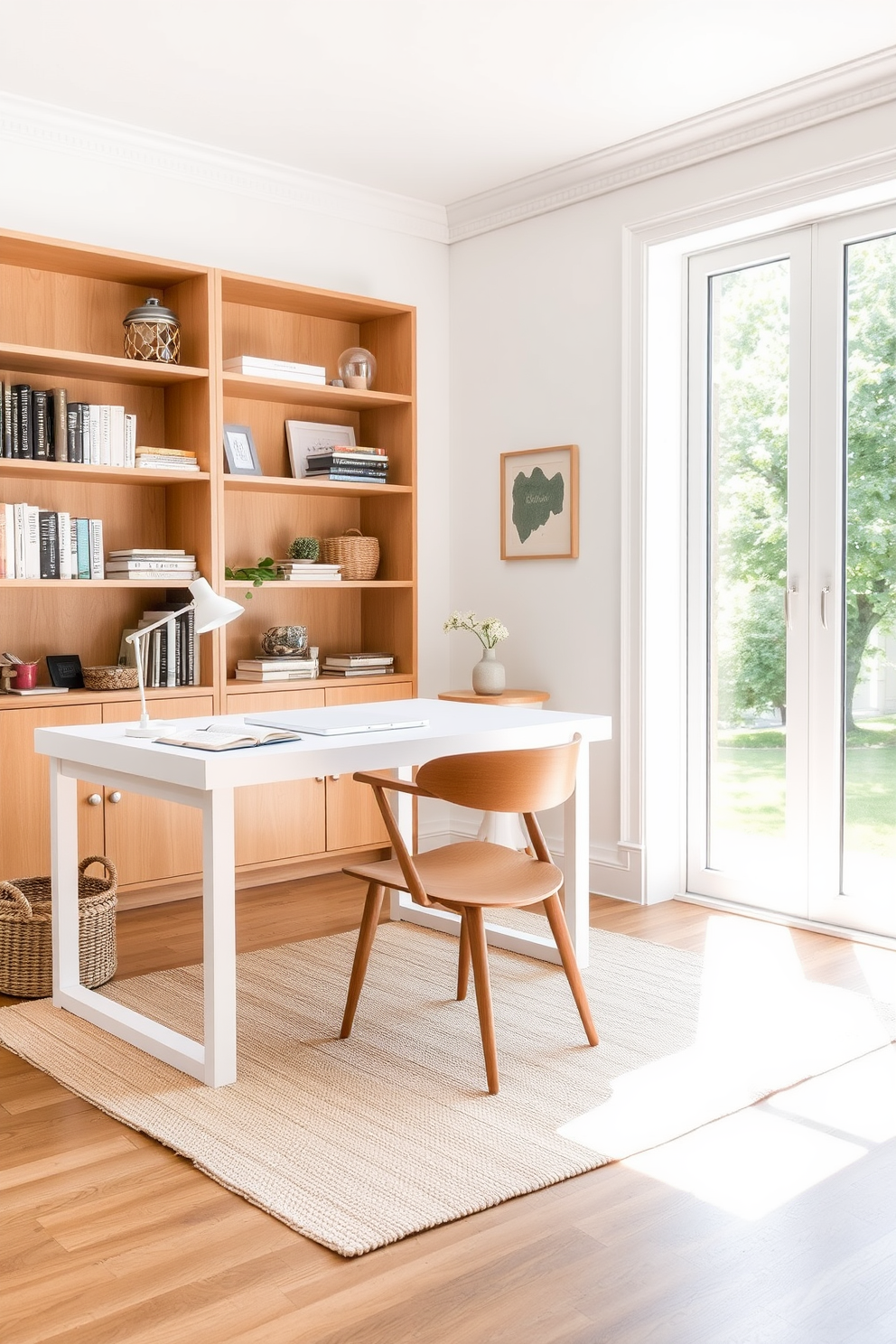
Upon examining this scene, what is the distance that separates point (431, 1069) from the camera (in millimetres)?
2721

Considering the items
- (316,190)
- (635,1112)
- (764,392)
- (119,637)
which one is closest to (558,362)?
(764,392)

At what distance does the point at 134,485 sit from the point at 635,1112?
2.82 meters

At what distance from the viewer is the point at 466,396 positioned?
4.98 meters

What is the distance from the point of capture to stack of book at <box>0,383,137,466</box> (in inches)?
147

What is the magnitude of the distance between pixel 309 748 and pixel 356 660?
77.0 inches

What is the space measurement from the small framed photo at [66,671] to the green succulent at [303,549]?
2.96 ft

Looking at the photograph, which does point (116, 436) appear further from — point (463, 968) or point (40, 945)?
point (463, 968)

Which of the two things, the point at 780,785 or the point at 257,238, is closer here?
the point at 780,785

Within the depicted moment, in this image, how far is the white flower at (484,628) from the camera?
14.9 ft

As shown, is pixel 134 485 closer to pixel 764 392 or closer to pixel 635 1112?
pixel 764 392

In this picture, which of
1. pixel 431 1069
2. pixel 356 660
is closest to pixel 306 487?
pixel 356 660

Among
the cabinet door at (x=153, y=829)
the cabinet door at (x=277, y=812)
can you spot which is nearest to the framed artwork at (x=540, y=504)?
the cabinet door at (x=277, y=812)

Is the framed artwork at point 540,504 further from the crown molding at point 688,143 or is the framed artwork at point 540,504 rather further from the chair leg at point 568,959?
the chair leg at point 568,959

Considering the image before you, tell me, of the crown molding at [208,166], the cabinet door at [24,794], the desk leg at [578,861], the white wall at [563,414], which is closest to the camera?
the desk leg at [578,861]
